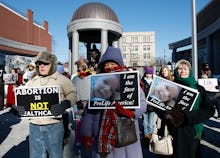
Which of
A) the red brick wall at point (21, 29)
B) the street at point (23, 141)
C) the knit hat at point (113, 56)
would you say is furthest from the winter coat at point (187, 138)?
the red brick wall at point (21, 29)

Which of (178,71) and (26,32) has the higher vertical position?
(26,32)

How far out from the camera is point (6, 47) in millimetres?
32750

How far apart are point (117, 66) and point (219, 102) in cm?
591

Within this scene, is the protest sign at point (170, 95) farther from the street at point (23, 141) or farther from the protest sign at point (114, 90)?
the street at point (23, 141)

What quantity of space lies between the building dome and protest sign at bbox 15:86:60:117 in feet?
53.0

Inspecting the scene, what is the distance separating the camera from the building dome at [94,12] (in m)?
19.1

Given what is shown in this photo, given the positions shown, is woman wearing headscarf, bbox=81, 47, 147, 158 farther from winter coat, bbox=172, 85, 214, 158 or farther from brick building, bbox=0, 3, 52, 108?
brick building, bbox=0, 3, 52, 108

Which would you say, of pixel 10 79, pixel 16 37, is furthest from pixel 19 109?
pixel 16 37

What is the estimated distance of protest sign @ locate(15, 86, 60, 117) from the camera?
3317mm

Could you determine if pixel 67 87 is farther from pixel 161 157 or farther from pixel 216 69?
pixel 216 69

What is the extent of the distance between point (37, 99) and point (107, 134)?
109 cm

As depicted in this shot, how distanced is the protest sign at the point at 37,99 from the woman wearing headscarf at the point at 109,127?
1.87 ft

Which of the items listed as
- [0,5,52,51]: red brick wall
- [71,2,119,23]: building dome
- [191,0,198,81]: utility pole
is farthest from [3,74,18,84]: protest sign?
[0,5,52,51]: red brick wall

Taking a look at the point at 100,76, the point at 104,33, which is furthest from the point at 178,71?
the point at 104,33
